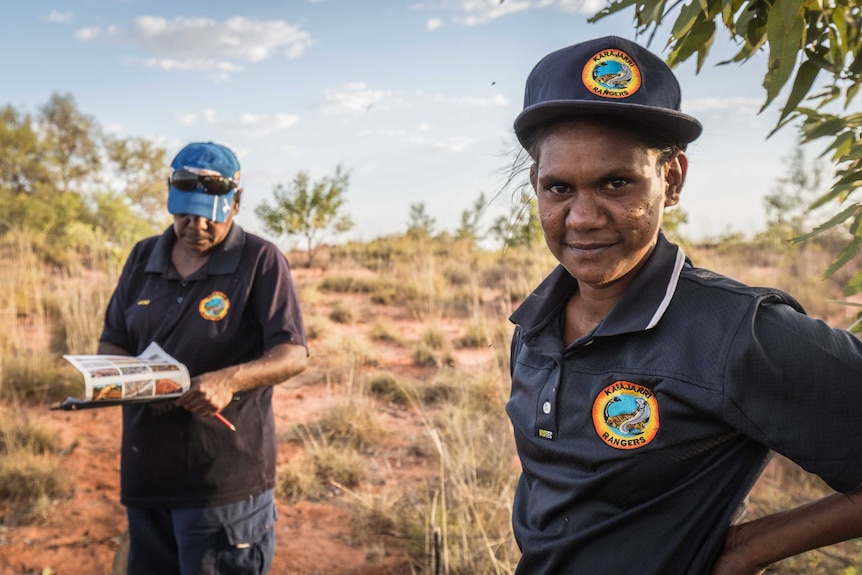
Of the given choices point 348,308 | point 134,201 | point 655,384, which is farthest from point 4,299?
point 134,201

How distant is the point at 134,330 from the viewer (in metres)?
2.64

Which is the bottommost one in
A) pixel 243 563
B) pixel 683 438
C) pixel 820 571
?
pixel 820 571

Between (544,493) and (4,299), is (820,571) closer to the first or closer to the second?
(544,493)

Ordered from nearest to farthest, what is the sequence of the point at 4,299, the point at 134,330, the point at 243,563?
the point at 243,563
the point at 134,330
the point at 4,299

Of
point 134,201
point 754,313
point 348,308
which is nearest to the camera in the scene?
point 754,313

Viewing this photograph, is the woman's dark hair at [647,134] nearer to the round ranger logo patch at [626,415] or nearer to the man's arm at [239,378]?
the round ranger logo patch at [626,415]

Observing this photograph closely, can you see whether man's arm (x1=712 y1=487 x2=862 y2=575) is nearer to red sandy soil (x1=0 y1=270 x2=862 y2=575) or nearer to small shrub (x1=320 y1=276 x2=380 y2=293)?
red sandy soil (x1=0 y1=270 x2=862 y2=575)

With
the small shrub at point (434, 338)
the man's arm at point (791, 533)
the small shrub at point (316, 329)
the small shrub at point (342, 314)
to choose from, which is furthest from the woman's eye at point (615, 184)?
the small shrub at point (342, 314)

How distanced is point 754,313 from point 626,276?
0.32 metres

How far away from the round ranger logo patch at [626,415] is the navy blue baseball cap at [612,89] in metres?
0.49

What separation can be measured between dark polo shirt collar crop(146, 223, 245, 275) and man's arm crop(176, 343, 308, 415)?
1.24ft

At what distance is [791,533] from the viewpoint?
1122 millimetres

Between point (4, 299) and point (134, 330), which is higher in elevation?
point (134, 330)

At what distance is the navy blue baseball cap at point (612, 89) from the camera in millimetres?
1232
